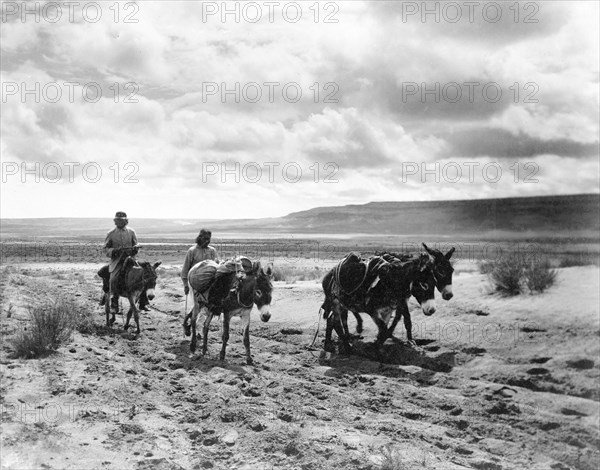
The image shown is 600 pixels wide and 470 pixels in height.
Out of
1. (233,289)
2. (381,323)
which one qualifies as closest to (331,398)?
(233,289)

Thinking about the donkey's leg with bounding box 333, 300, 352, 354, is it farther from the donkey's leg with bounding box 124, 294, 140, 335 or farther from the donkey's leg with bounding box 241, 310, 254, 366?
the donkey's leg with bounding box 124, 294, 140, 335

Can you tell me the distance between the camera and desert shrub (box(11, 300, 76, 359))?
7.98m

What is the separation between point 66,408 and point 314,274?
18702mm

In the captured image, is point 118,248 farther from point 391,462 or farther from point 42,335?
point 391,462

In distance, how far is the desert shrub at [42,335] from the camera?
798 cm

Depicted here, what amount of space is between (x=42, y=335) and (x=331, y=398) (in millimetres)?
4705

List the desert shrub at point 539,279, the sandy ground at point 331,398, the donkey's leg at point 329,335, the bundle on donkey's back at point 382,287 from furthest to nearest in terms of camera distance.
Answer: the desert shrub at point 539,279
the donkey's leg at point 329,335
the bundle on donkey's back at point 382,287
the sandy ground at point 331,398

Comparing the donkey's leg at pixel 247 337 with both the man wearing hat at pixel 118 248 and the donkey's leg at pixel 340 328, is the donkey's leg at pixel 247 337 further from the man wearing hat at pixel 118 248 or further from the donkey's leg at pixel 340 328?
the man wearing hat at pixel 118 248

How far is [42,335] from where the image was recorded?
8234 mm

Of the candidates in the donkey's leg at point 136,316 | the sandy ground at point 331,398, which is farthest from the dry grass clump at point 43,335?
the donkey's leg at point 136,316

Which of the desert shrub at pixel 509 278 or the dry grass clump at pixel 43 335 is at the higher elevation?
the desert shrub at pixel 509 278

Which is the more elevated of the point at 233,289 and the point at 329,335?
the point at 233,289

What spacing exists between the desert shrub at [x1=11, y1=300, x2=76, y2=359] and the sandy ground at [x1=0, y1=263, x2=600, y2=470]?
9.0 inches

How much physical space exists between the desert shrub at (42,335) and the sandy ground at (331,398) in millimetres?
230
